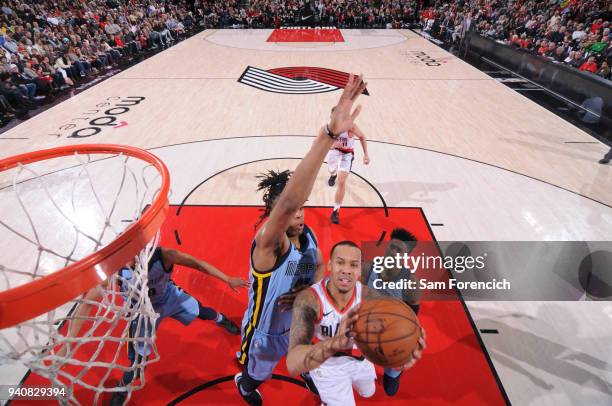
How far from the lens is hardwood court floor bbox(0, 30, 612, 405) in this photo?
3.29 metres

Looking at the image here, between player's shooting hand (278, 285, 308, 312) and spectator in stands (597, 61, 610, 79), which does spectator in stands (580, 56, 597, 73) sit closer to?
spectator in stands (597, 61, 610, 79)

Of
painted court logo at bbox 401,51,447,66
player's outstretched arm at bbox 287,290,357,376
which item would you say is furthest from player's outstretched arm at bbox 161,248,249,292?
painted court logo at bbox 401,51,447,66

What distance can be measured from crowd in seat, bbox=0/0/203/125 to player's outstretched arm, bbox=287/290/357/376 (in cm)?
926

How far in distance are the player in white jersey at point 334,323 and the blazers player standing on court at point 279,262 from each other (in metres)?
0.18

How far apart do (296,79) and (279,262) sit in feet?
32.1

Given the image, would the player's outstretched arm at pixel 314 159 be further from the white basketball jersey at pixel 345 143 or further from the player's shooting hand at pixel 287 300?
the white basketball jersey at pixel 345 143

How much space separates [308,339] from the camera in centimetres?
173

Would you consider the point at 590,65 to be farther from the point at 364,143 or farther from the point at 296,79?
the point at 364,143

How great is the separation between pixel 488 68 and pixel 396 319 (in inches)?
513

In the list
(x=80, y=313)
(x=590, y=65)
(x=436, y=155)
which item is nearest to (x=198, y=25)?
(x=590, y=65)

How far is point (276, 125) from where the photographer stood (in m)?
7.58

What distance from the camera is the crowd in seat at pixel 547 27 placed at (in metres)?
10.3

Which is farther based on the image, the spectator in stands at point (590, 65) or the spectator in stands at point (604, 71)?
the spectator in stands at point (590, 65)

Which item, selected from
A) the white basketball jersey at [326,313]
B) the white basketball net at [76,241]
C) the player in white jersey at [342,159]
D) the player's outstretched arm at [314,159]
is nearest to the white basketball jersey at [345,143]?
the player in white jersey at [342,159]
